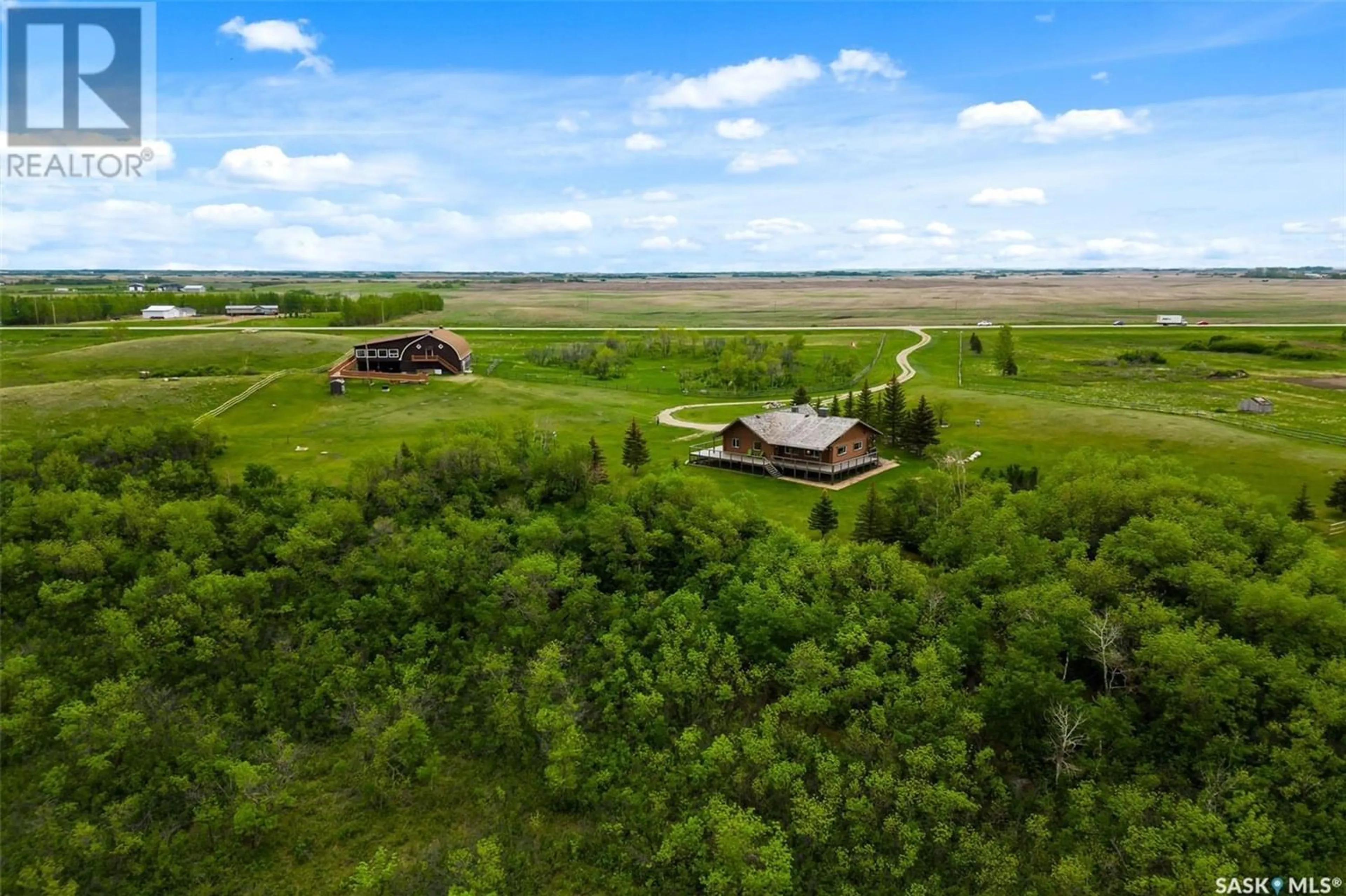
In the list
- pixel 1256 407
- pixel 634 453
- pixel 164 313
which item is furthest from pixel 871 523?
pixel 164 313

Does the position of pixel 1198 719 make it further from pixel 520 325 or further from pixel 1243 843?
pixel 520 325

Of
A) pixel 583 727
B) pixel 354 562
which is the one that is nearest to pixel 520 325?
pixel 354 562

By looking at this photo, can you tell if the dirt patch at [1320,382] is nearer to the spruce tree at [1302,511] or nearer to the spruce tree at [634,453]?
the spruce tree at [1302,511]

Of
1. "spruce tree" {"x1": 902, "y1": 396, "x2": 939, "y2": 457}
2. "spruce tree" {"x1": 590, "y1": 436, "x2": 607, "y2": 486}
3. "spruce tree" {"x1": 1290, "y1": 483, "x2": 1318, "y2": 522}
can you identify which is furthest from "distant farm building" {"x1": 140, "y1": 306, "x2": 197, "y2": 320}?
"spruce tree" {"x1": 1290, "y1": 483, "x2": 1318, "y2": 522}

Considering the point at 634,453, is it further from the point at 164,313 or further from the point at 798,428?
the point at 164,313

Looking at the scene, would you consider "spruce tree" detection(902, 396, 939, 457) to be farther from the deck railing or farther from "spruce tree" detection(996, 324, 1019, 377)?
"spruce tree" detection(996, 324, 1019, 377)

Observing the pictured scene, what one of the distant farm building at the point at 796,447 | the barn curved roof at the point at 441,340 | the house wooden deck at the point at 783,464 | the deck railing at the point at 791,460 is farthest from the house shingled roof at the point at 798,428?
the barn curved roof at the point at 441,340
